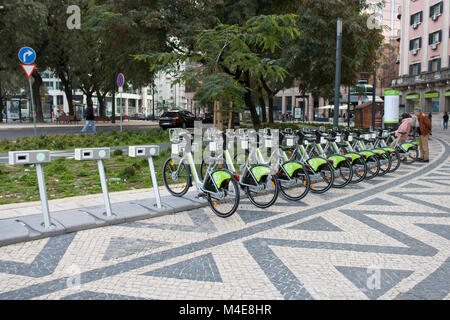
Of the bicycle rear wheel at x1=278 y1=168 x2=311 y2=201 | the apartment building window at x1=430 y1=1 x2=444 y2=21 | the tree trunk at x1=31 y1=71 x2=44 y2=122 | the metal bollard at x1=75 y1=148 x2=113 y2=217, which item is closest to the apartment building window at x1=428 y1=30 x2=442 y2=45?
the apartment building window at x1=430 y1=1 x2=444 y2=21

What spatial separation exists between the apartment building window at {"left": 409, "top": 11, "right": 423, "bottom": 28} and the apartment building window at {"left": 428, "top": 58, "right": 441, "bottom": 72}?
591cm

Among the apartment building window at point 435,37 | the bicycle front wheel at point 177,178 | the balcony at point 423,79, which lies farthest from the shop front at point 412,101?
the bicycle front wheel at point 177,178

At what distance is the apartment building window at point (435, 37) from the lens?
46866 mm

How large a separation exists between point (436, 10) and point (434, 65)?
621cm

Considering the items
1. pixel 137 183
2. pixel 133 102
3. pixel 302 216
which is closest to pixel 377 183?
pixel 302 216

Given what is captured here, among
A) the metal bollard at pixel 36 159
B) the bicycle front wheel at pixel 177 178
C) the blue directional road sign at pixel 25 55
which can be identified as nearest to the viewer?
the metal bollard at pixel 36 159

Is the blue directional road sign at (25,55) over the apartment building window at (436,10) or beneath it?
beneath

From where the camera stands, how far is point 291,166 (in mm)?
7285

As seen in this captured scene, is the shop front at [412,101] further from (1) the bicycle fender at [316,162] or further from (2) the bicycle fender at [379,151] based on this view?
(1) the bicycle fender at [316,162]

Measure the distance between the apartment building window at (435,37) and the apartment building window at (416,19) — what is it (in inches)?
131

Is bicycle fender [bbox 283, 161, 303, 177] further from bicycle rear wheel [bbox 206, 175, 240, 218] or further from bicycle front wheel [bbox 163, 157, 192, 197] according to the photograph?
bicycle front wheel [bbox 163, 157, 192, 197]

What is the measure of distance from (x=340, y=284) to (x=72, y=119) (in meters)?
34.6

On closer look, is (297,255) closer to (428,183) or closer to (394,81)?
(428,183)

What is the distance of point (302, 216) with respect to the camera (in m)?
6.34
